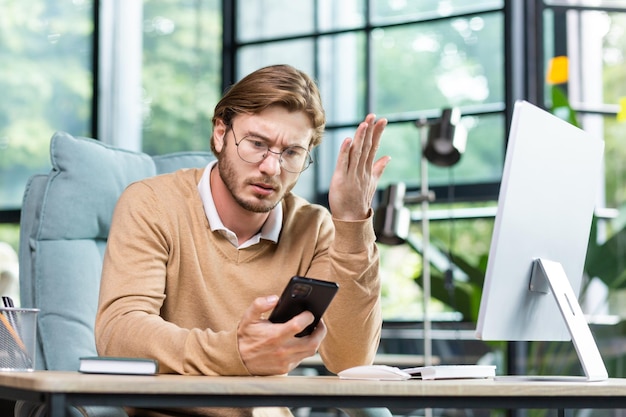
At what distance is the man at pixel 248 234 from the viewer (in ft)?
5.17

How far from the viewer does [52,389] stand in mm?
1103

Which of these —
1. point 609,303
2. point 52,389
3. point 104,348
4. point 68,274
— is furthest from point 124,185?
point 609,303

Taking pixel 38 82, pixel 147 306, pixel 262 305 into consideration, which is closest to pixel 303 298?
pixel 262 305

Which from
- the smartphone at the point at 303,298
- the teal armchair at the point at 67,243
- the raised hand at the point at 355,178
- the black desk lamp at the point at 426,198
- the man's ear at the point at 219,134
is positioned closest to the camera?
the smartphone at the point at 303,298

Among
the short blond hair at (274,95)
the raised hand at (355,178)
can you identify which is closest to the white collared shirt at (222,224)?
the short blond hair at (274,95)

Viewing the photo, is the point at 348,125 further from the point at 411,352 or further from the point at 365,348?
the point at 365,348

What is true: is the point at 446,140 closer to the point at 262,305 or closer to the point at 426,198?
the point at 426,198

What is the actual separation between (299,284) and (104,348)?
45 centimetres

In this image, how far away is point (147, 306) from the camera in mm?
1590

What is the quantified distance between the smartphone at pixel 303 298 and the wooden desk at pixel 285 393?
12 cm

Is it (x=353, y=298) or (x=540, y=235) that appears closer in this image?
(x=540, y=235)

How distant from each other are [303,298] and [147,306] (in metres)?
0.39

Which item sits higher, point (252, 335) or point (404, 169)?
point (404, 169)

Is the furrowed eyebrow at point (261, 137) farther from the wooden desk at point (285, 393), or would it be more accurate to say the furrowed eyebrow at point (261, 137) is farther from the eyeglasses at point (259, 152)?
the wooden desk at point (285, 393)
